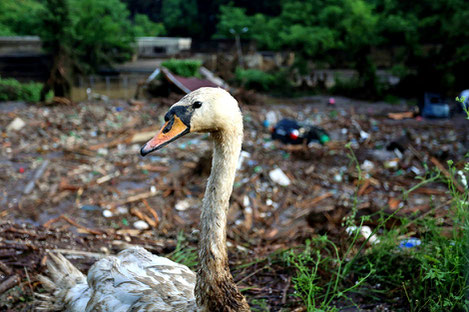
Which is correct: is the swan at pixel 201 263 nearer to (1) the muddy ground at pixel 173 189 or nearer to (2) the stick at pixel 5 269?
(1) the muddy ground at pixel 173 189

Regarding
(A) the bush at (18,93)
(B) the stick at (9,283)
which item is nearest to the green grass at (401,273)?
(B) the stick at (9,283)

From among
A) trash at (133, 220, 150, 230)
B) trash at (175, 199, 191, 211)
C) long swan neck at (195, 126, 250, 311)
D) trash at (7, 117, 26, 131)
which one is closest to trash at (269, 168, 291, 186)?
trash at (175, 199, 191, 211)

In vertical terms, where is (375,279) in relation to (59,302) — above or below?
above

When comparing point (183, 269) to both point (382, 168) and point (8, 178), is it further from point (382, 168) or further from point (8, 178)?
point (382, 168)

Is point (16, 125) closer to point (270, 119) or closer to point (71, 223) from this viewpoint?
point (71, 223)

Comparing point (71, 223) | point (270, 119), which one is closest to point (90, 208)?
point (71, 223)

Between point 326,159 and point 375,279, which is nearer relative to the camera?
point 375,279

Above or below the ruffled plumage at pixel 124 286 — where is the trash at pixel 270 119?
below

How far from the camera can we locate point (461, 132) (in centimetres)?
1002

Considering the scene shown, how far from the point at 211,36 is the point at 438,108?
19.0 metres

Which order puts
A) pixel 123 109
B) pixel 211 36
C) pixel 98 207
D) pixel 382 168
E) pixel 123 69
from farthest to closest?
pixel 211 36 → pixel 123 69 → pixel 123 109 → pixel 382 168 → pixel 98 207

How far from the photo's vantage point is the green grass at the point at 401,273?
2.06 metres

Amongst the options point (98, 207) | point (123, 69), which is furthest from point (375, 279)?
point (123, 69)

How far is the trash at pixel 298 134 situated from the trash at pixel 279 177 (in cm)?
211
